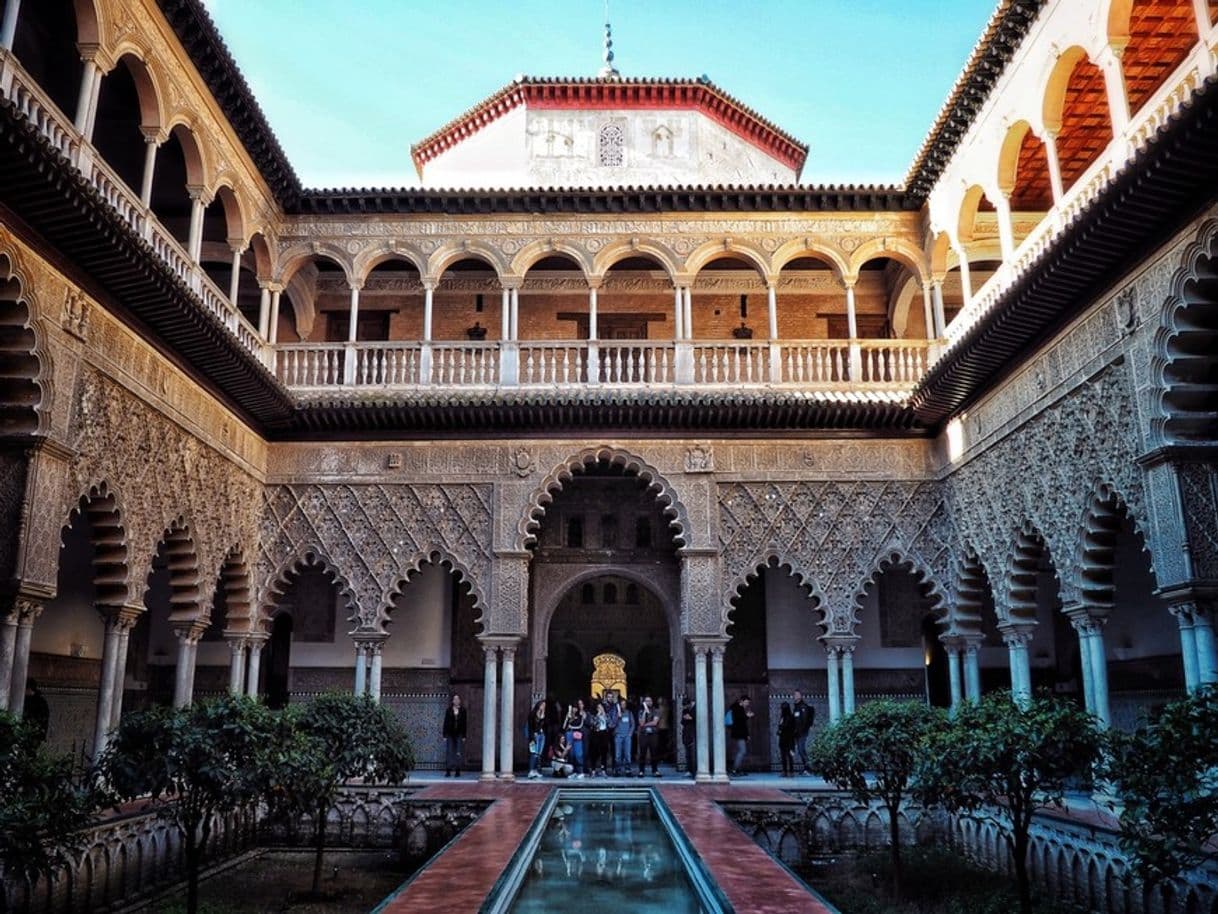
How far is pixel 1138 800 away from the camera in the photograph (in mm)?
4934

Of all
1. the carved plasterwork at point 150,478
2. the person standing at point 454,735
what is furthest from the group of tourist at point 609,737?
the carved plasterwork at point 150,478

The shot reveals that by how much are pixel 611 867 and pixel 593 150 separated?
1235cm

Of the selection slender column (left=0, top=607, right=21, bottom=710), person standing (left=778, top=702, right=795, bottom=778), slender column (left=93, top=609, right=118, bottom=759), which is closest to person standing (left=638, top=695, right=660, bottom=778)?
person standing (left=778, top=702, right=795, bottom=778)

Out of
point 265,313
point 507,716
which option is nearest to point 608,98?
point 265,313

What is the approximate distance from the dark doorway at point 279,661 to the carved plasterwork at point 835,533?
6505 millimetres

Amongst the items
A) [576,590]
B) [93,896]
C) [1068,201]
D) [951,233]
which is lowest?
[93,896]

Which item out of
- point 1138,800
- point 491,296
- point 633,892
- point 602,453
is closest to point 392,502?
point 602,453

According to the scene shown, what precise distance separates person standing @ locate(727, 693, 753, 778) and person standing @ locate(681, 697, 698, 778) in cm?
53

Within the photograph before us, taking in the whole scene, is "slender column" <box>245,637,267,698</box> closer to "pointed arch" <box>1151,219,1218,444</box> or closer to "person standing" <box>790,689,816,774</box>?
"person standing" <box>790,689,816,774</box>

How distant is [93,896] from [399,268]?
968cm

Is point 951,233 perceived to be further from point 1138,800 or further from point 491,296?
point 1138,800

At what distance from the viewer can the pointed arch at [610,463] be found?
12.5m

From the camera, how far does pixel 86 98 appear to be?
8359mm

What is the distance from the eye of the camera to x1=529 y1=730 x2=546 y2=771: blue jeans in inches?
507
